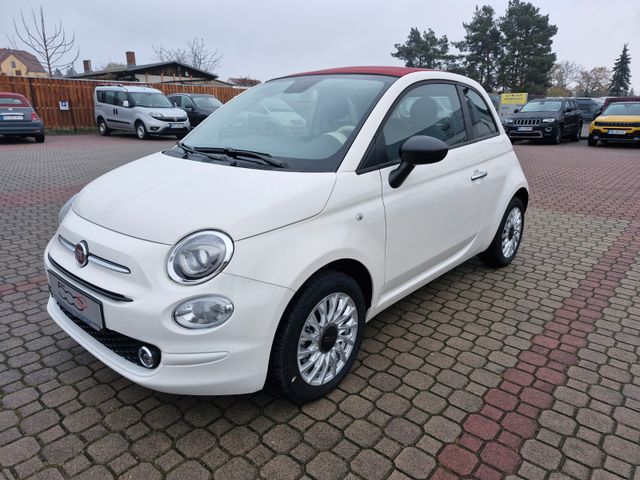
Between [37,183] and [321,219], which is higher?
[321,219]

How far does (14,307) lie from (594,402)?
4116 millimetres

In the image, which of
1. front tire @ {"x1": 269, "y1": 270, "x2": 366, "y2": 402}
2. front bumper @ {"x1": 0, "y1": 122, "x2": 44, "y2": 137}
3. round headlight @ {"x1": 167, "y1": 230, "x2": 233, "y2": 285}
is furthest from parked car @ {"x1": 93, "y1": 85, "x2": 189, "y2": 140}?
round headlight @ {"x1": 167, "y1": 230, "x2": 233, "y2": 285}

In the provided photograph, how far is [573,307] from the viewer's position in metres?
3.99

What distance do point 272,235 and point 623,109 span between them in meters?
18.3

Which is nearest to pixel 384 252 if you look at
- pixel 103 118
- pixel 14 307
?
pixel 14 307

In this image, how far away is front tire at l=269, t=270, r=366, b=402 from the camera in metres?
2.39

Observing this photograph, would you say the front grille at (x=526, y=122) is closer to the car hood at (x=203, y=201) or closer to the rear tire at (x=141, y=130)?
the rear tire at (x=141, y=130)

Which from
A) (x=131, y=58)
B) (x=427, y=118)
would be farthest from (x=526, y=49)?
(x=427, y=118)

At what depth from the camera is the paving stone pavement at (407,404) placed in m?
2.28

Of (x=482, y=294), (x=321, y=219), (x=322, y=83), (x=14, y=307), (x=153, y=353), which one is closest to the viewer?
(x=153, y=353)

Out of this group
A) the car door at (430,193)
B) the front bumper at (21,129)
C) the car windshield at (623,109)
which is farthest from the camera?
the car windshield at (623,109)

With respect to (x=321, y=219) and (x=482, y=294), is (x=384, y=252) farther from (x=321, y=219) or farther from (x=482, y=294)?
(x=482, y=294)

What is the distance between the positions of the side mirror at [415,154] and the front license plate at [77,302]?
1.73 meters

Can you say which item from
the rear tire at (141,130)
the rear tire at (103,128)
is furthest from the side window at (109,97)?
the rear tire at (141,130)
